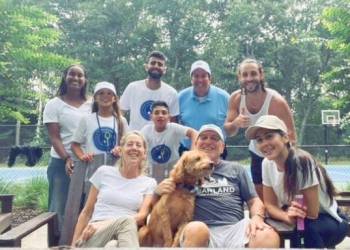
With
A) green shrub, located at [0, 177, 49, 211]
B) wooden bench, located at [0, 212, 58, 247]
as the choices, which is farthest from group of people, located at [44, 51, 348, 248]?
green shrub, located at [0, 177, 49, 211]

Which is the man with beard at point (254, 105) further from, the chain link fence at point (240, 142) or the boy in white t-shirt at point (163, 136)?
the chain link fence at point (240, 142)

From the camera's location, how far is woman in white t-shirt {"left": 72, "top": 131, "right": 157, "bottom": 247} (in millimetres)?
3369

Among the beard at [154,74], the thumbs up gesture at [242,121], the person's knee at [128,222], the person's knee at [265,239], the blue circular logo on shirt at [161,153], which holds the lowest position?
the person's knee at [265,239]

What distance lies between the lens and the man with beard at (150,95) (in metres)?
4.76

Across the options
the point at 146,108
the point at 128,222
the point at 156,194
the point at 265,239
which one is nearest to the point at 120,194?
the point at 156,194

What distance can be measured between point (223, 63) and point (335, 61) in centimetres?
644

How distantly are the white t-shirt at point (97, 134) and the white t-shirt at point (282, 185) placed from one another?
1.40 metres

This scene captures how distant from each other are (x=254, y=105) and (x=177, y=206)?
1.22 m

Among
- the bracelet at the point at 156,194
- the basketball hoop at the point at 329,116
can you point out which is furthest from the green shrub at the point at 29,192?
the basketball hoop at the point at 329,116

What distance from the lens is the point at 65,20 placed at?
31734mm

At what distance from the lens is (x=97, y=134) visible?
4152 mm

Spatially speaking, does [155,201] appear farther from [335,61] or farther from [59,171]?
[335,61]

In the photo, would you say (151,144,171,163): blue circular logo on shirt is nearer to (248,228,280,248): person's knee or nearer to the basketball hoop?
(248,228,280,248): person's knee

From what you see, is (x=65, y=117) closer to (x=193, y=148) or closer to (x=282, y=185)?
(x=193, y=148)
